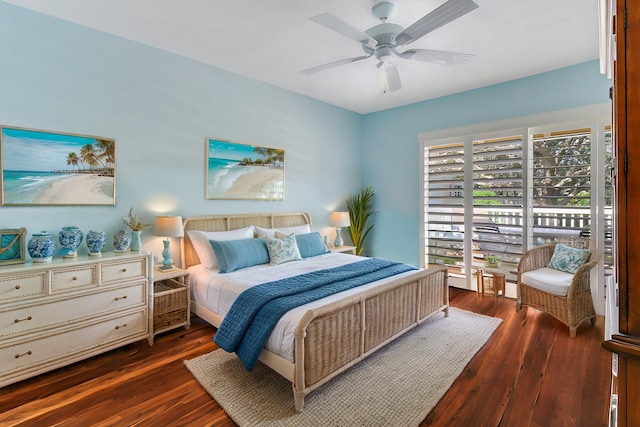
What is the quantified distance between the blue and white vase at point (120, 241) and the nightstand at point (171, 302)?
0.40 metres

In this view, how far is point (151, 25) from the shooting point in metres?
2.94

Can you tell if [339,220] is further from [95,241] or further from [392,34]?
[95,241]

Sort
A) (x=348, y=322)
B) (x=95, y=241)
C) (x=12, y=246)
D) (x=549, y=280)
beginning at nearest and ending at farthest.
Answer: (x=348, y=322)
(x=12, y=246)
(x=95, y=241)
(x=549, y=280)

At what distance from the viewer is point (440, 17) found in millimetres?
2166

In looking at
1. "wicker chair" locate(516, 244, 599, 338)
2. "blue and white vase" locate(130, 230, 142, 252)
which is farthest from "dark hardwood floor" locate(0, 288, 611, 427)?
"blue and white vase" locate(130, 230, 142, 252)

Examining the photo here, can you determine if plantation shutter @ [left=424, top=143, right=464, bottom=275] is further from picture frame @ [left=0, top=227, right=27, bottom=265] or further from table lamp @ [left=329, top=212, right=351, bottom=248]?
picture frame @ [left=0, top=227, right=27, bottom=265]

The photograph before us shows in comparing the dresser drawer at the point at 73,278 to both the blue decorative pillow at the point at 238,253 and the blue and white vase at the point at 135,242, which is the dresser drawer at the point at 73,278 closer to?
the blue and white vase at the point at 135,242

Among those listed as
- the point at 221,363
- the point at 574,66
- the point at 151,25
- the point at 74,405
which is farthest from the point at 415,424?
the point at 574,66

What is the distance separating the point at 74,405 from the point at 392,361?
2384mm

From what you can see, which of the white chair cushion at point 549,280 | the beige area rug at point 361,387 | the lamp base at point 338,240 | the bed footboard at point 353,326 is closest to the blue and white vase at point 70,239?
the beige area rug at point 361,387

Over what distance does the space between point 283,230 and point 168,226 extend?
1.52 meters

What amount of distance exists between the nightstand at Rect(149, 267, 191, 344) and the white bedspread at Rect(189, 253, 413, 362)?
0.12 metres

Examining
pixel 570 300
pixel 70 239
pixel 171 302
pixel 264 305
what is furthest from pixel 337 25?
pixel 570 300

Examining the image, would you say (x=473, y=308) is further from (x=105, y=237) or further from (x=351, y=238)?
(x=105, y=237)
